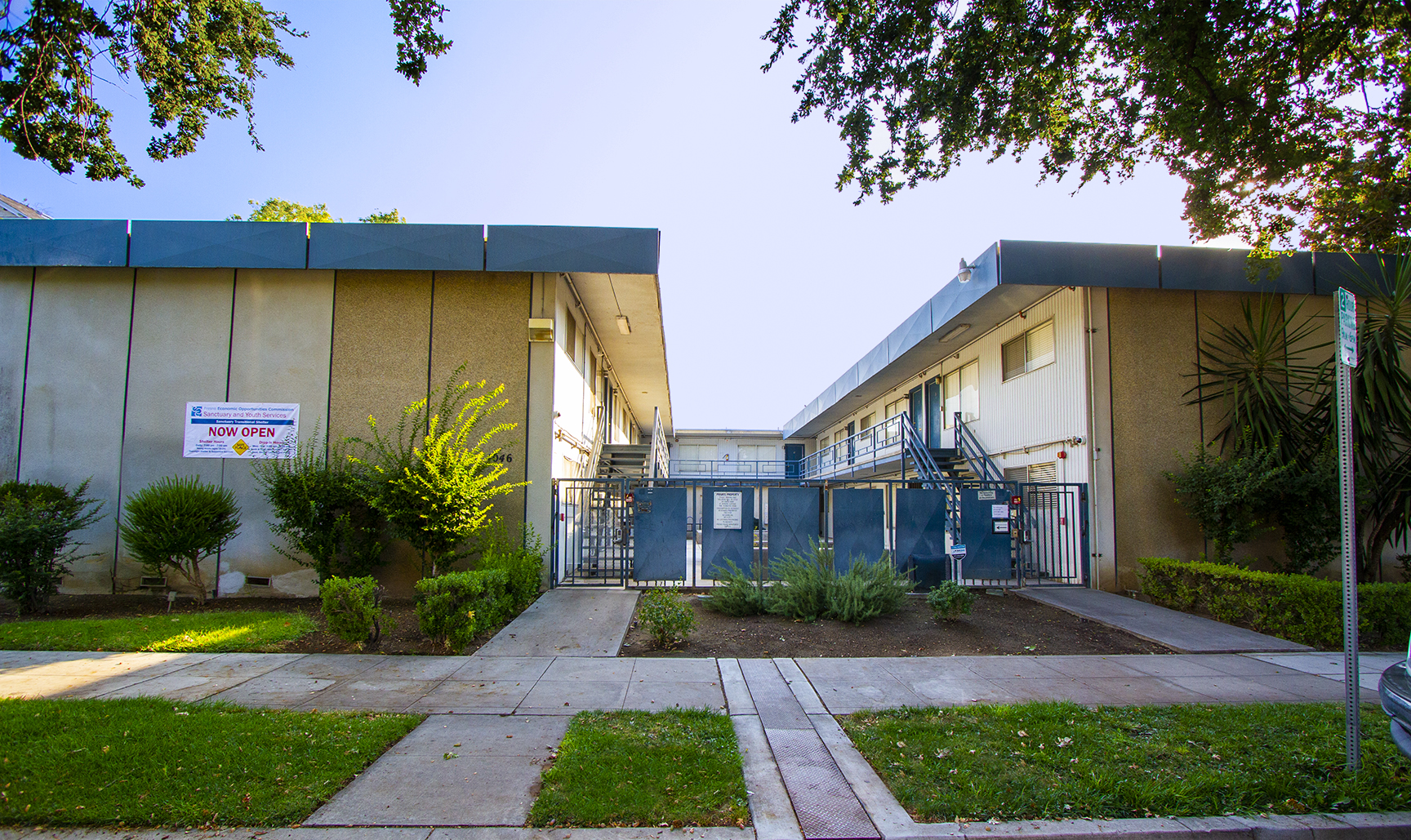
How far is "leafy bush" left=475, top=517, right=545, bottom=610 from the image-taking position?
31.3 feet

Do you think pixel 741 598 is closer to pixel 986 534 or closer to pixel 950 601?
pixel 950 601

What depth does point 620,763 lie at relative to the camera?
416cm

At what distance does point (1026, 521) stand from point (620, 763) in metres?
10.1

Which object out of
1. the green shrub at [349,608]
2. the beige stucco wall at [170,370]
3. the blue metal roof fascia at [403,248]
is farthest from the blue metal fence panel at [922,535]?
the beige stucco wall at [170,370]

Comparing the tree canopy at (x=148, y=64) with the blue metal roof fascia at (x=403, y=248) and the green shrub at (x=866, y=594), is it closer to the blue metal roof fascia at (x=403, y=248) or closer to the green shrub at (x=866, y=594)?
the blue metal roof fascia at (x=403, y=248)

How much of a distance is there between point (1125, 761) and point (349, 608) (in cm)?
708

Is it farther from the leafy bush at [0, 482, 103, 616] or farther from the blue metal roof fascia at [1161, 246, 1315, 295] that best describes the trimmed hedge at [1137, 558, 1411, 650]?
the leafy bush at [0, 482, 103, 616]

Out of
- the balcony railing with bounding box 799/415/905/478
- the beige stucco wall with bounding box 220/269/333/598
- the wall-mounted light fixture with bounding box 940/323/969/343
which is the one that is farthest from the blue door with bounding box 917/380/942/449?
the beige stucco wall with bounding box 220/269/333/598

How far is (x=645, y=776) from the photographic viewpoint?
3982 mm

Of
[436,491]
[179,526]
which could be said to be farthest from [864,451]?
[179,526]

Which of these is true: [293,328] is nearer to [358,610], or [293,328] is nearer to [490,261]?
[490,261]

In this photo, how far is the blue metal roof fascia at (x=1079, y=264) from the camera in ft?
38.3

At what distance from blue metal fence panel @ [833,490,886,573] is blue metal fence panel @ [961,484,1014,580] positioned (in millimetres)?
1436

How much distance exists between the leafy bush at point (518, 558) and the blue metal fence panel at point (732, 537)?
2.72m
